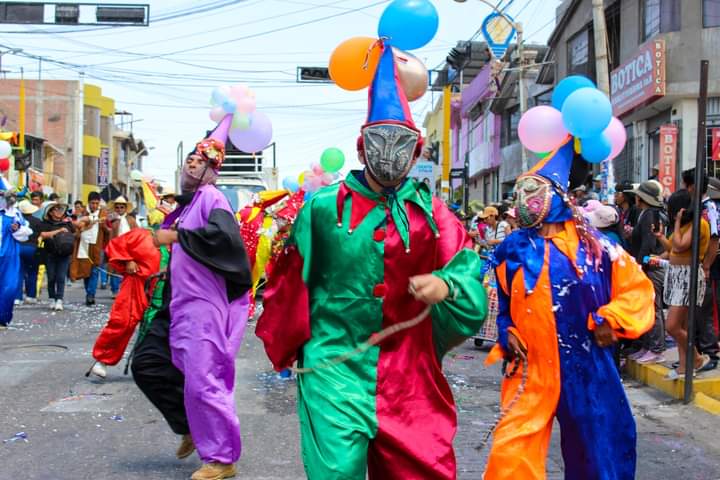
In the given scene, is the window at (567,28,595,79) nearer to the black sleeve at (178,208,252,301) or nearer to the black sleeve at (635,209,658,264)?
the black sleeve at (635,209,658,264)

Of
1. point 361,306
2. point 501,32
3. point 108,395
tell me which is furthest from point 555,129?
point 501,32

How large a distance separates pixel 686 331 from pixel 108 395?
528cm

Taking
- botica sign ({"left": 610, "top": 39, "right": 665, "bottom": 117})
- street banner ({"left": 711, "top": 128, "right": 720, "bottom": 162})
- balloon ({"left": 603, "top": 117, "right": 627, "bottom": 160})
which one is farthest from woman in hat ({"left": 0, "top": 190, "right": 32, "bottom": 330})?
botica sign ({"left": 610, "top": 39, "right": 665, "bottom": 117})

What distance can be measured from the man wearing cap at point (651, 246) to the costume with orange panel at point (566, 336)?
5122 millimetres

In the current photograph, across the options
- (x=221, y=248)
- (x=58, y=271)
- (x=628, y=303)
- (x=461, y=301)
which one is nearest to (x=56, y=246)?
(x=58, y=271)

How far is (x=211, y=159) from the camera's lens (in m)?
6.14

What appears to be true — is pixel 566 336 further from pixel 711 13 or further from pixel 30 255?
pixel 711 13

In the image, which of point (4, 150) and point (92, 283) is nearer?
point (4, 150)

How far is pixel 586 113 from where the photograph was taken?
562cm

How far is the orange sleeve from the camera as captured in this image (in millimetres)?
4836

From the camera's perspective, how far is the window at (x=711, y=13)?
18844mm

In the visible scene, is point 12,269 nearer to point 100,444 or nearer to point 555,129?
point 100,444

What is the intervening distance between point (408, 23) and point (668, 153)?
1500 cm

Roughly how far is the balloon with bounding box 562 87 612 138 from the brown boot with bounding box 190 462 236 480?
112 inches
